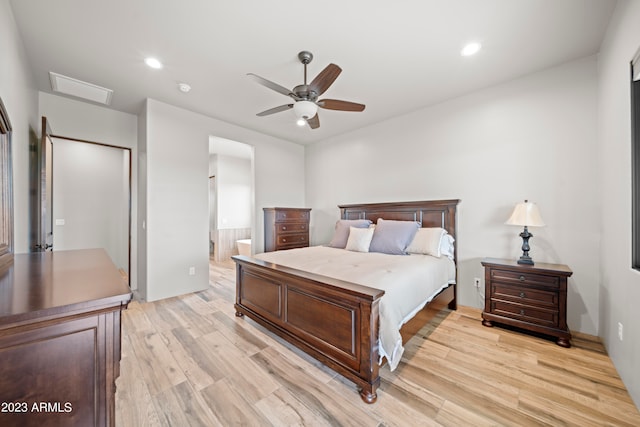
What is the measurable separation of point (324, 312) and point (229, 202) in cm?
535

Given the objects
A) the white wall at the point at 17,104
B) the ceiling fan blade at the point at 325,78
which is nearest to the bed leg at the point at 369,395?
the ceiling fan blade at the point at 325,78

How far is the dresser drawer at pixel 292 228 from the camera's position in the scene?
4.67m

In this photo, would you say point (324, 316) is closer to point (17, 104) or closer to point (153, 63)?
point (153, 63)

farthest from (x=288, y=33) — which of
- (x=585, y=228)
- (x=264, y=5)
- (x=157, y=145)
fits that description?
(x=585, y=228)

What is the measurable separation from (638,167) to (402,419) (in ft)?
7.32

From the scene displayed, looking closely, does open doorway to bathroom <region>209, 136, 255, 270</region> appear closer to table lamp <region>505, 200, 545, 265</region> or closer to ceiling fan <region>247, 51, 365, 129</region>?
ceiling fan <region>247, 51, 365, 129</region>

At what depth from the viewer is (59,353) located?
31.1 inches

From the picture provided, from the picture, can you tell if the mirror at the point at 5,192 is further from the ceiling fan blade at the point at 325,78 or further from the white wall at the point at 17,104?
the ceiling fan blade at the point at 325,78

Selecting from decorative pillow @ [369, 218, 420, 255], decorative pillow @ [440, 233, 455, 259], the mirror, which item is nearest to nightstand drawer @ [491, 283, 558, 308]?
decorative pillow @ [440, 233, 455, 259]

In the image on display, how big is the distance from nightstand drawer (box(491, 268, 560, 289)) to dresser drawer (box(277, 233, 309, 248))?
10.6 feet

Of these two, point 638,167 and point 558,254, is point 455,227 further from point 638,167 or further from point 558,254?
point 638,167

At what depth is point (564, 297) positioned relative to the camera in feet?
7.59

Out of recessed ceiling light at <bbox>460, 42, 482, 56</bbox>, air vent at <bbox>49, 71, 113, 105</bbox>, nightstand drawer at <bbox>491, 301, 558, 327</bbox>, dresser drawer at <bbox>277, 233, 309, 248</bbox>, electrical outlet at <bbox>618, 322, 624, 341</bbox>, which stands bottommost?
nightstand drawer at <bbox>491, 301, 558, 327</bbox>

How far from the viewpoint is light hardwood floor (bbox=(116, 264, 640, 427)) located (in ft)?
5.03
